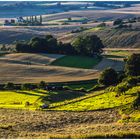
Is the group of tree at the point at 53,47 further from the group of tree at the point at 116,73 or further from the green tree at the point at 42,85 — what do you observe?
the green tree at the point at 42,85

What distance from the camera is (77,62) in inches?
3615

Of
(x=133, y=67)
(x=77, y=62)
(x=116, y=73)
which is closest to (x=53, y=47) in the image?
(x=77, y=62)

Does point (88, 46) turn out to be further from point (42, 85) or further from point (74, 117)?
point (74, 117)

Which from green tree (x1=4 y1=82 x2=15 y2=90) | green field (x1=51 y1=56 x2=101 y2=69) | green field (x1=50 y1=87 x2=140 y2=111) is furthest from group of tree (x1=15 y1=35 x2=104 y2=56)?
green field (x1=50 y1=87 x2=140 y2=111)

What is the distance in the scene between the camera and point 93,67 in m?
85.6

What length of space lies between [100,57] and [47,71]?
2307 centimetres

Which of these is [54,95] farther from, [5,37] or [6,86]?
[5,37]

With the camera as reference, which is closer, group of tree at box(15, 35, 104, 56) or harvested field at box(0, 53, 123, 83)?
harvested field at box(0, 53, 123, 83)

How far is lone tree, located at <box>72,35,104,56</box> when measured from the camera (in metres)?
102

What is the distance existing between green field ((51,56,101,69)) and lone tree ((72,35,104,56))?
172 inches

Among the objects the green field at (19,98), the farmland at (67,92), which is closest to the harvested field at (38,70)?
the farmland at (67,92)

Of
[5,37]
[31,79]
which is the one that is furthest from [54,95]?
[5,37]

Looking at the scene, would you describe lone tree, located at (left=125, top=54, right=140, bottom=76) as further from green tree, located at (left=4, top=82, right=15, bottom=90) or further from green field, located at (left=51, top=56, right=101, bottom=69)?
green field, located at (left=51, top=56, right=101, bottom=69)

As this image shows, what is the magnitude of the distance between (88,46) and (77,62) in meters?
14.7
